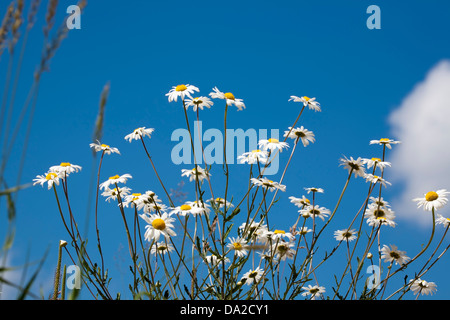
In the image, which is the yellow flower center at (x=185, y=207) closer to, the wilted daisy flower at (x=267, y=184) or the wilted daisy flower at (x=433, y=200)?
the wilted daisy flower at (x=267, y=184)

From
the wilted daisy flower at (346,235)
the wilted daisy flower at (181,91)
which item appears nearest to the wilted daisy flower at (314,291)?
the wilted daisy flower at (346,235)

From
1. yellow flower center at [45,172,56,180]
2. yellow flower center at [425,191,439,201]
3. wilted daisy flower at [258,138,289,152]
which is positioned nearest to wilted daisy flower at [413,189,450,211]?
yellow flower center at [425,191,439,201]

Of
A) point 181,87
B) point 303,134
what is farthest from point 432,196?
point 181,87

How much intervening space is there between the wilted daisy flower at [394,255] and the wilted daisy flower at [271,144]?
4.92ft

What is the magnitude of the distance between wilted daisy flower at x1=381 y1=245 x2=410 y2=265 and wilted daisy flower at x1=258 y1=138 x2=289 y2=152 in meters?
1.50

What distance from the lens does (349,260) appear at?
4043 mm

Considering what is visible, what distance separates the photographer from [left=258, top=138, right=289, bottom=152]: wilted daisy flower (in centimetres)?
390

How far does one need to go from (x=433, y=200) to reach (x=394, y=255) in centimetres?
68

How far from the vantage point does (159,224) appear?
11.3ft
